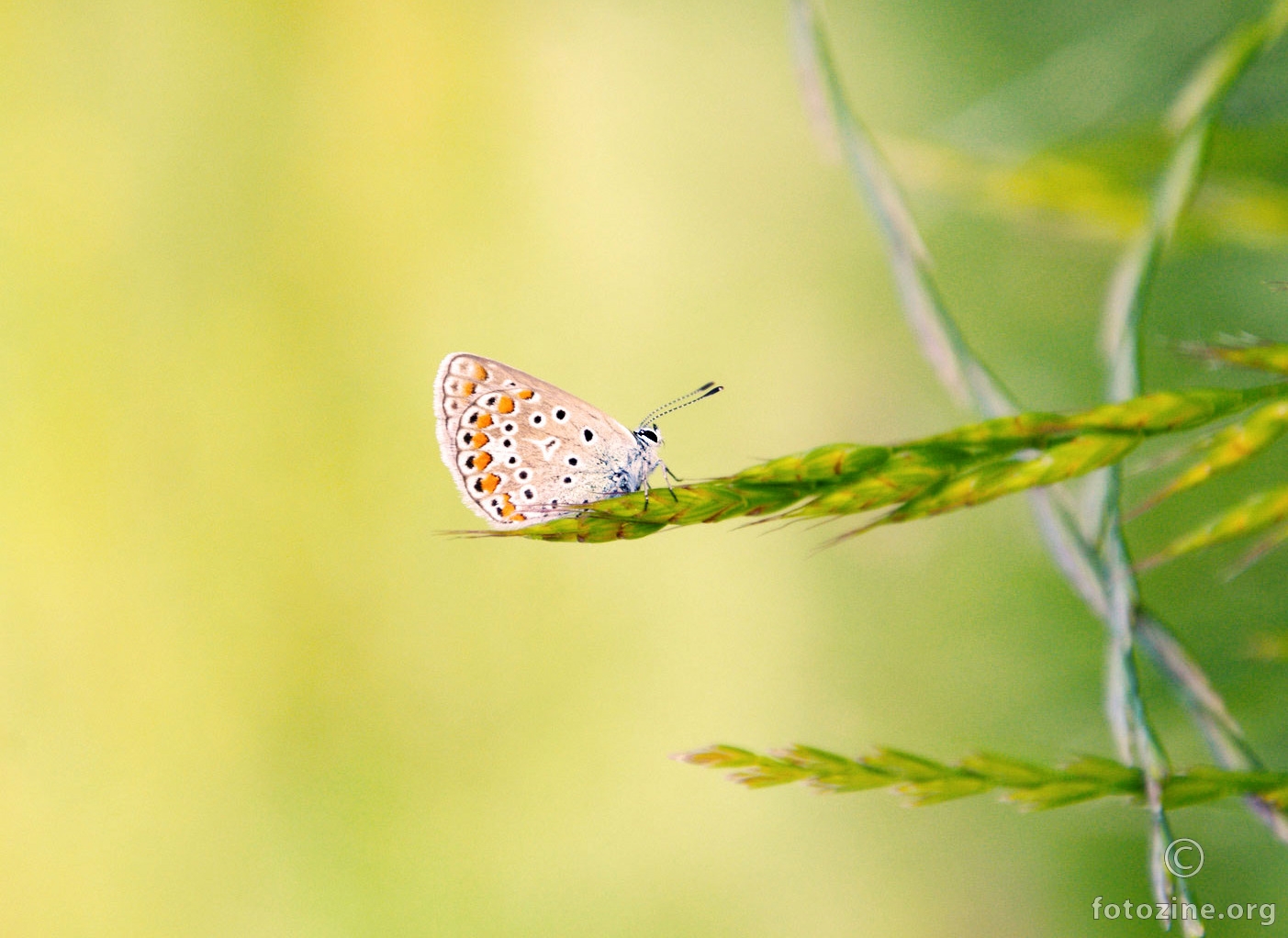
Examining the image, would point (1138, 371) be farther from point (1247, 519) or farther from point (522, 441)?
point (522, 441)

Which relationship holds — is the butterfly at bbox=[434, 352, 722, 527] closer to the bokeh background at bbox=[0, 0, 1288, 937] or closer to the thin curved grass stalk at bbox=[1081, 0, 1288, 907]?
the thin curved grass stalk at bbox=[1081, 0, 1288, 907]

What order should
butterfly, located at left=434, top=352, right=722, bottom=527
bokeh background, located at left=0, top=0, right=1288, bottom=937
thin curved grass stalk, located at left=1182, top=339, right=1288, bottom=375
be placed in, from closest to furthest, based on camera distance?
thin curved grass stalk, located at left=1182, top=339, right=1288, bottom=375 < butterfly, located at left=434, top=352, right=722, bottom=527 < bokeh background, located at left=0, top=0, right=1288, bottom=937

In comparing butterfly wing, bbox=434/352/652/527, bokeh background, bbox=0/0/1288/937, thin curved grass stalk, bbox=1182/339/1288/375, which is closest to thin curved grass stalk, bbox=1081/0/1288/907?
thin curved grass stalk, bbox=1182/339/1288/375

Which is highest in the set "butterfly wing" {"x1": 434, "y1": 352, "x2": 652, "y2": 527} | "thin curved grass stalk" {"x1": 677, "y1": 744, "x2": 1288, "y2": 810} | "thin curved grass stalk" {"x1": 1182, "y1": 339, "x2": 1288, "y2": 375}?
"butterfly wing" {"x1": 434, "y1": 352, "x2": 652, "y2": 527}

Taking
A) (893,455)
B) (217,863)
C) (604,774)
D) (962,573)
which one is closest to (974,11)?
(962,573)

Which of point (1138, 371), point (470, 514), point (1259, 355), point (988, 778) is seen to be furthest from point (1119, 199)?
point (470, 514)

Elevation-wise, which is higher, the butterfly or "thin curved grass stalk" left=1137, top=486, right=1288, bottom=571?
the butterfly

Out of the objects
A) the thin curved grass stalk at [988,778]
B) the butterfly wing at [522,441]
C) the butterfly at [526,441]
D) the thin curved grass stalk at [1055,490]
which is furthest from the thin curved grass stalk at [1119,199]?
the thin curved grass stalk at [988,778]

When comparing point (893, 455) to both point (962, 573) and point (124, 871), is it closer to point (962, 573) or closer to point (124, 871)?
point (962, 573)
